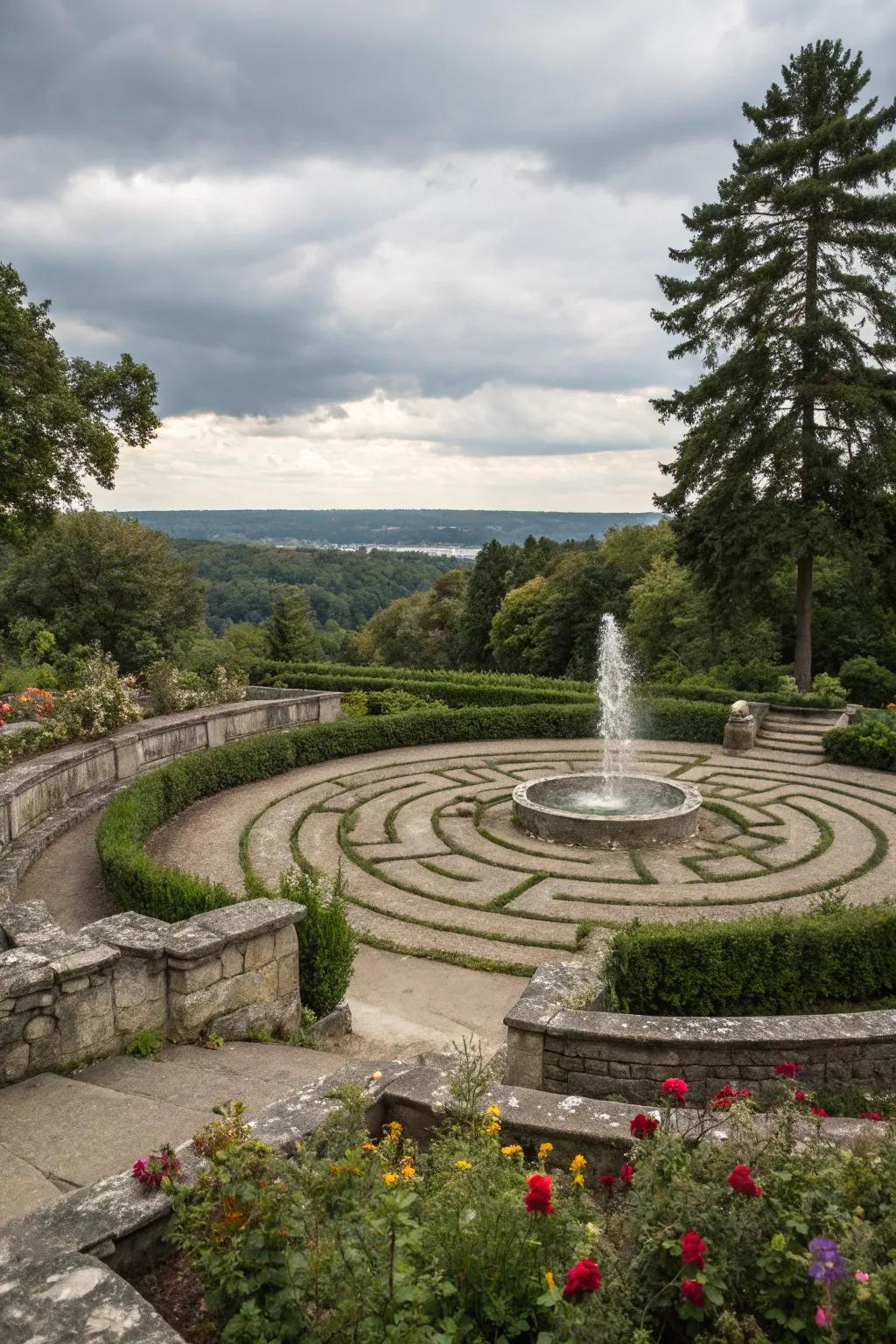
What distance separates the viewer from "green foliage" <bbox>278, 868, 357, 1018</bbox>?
21.7ft

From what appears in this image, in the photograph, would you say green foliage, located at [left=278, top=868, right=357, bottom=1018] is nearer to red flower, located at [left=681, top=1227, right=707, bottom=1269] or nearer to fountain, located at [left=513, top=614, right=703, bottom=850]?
red flower, located at [left=681, top=1227, right=707, bottom=1269]

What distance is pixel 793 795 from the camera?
46.1 ft

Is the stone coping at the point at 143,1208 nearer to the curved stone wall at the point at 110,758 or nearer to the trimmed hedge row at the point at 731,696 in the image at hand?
the curved stone wall at the point at 110,758

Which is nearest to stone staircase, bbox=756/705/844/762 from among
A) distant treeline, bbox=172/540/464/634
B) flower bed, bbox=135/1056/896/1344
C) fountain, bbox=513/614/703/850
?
fountain, bbox=513/614/703/850

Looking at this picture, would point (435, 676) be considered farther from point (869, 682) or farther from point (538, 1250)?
point (538, 1250)

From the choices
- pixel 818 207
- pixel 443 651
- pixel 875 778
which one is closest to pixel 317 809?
pixel 875 778

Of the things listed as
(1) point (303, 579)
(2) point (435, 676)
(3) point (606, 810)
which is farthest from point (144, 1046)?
(1) point (303, 579)

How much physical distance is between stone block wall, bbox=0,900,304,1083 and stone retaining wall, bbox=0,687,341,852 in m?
4.67

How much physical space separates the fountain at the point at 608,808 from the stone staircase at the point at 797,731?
3.88 m

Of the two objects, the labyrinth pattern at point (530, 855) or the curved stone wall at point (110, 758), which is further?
the curved stone wall at point (110, 758)

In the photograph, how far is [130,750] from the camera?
543 inches

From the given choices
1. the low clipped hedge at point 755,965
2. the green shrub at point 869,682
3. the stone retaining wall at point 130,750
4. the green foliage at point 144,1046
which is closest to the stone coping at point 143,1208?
the green foliage at point 144,1046

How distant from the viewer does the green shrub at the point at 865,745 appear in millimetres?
15969

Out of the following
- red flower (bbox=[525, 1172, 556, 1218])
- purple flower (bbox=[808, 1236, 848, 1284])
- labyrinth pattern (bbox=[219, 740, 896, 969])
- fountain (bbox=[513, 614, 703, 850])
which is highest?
red flower (bbox=[525, 1172, 556, 1218])
